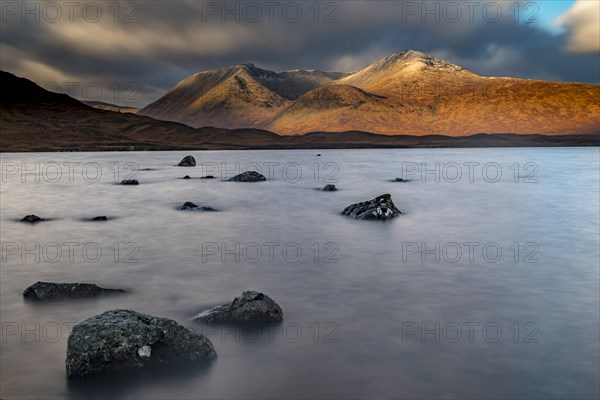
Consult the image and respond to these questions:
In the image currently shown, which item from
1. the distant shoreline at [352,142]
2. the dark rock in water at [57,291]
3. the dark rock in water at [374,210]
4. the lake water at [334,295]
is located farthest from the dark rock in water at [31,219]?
the distant shoreline at [352,142]

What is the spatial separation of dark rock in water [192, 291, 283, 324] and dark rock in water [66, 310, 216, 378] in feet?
5.03

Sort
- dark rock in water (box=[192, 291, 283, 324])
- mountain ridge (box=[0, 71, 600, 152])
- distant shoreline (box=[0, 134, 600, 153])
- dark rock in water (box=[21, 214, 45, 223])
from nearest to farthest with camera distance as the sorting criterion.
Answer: dark rock in water (box=[192, 291, 283, 324]) → dark rock in water (box=[21, 214, 45, 223]) → mountain ridge (box=[0, 71, 600, 152]) → distant shoreline (box=[0, 134, 600, 153])

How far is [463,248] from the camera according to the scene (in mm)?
16734

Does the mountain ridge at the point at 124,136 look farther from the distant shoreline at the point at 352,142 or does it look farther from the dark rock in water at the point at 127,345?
the dark rock in water at the point at 127,345

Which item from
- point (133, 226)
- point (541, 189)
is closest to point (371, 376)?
point (133, 226)

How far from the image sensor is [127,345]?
6.87 m

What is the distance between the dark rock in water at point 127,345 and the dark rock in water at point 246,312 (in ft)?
5.03

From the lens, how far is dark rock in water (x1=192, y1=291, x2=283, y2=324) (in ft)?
29.3

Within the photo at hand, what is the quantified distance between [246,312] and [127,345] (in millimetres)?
2485

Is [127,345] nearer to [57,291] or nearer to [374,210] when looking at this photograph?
[57,291]

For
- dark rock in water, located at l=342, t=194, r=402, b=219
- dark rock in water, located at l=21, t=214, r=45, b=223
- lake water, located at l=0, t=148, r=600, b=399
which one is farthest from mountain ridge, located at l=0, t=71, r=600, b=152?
lake water, located at l=0, t=148, r=600, b=399

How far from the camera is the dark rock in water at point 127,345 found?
6.75 metres

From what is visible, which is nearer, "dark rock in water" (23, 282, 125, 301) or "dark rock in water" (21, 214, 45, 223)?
"dark rock in water" (23, 282, 125, 301)

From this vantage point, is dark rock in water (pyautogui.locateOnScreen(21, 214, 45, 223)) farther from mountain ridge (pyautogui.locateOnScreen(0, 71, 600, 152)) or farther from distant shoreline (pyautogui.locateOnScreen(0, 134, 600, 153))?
distant shoreline (pyautogui.locateOnScreen(0, 134, 600, 153))
